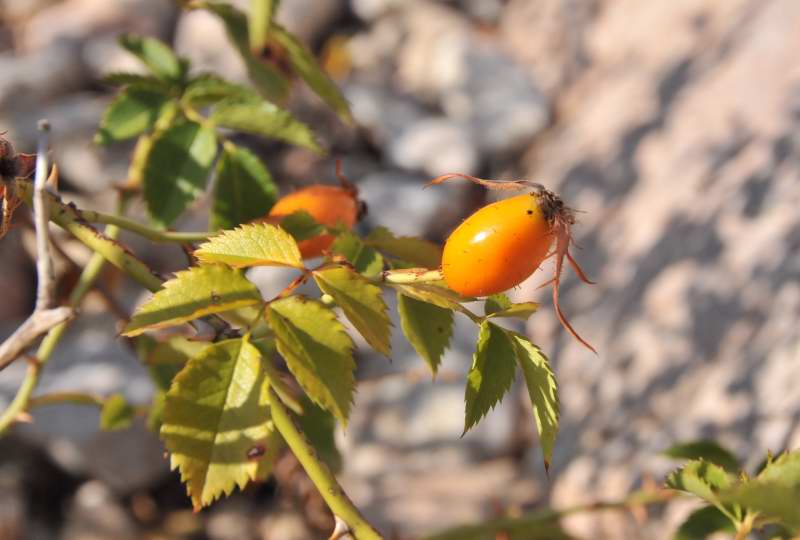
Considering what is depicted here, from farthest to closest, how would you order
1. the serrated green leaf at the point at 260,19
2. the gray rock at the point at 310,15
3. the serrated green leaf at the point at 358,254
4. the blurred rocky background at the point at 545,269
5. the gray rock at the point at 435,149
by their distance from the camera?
the gray rock at the point at 310,15, the gray rock at the point at 435,149, the blurred rocky background at the point at 545,269, the serrated green leaf at the point at 260,19, the serrated green leaf at the point at 358,254

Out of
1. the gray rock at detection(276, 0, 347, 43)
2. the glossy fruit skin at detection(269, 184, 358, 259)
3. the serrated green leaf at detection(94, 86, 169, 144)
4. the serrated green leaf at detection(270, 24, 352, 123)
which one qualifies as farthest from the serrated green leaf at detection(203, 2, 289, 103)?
the gray rock at detection(276, 0, 347, 43)

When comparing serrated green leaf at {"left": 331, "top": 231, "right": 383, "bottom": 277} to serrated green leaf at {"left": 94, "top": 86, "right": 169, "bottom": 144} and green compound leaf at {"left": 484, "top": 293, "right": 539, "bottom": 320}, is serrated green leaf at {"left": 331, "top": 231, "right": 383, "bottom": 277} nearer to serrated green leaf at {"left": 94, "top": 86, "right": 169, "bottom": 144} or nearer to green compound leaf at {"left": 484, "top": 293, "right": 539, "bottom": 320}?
green compound leaf at {"left": 484, "top": 293, "right": 539, "bottom": 320}

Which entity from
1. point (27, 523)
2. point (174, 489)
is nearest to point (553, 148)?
point (174, 489)

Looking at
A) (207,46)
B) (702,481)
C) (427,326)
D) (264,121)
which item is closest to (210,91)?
(264,121)

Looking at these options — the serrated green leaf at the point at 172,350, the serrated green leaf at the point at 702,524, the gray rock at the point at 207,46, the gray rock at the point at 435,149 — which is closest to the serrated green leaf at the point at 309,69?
the serrated green leaf at the point at 172,350

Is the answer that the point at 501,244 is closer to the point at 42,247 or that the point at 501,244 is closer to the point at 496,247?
the point at 496,247

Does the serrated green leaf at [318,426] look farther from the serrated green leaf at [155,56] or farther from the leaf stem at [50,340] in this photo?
the serrated green leaf at [155,56]
